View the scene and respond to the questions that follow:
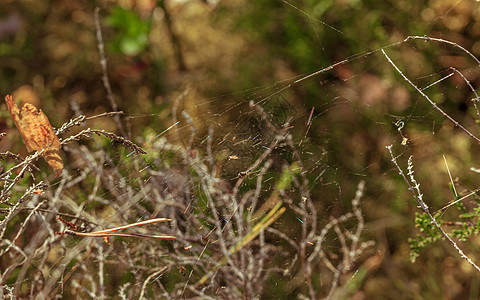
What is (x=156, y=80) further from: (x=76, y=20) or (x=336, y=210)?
(x=336, y=210)

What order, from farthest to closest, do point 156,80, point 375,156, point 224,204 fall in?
point 156,80 → point 375,156 → point 224,204

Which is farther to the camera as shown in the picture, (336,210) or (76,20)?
(76,20)

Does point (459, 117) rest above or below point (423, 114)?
below

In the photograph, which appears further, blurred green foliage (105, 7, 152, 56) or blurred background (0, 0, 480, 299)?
blurred green foliage (105, 7, 152, 56)

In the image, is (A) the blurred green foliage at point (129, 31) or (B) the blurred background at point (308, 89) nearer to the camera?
(B) the blurred background at point (308, 89)

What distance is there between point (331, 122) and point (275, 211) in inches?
9.9

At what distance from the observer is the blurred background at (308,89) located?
0.85 metres

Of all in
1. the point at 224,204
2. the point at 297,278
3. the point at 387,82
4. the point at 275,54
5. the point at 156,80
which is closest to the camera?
the point at 224,204

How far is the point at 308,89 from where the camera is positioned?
93cm

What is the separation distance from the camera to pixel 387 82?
134cm

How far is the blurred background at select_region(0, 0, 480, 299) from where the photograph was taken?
2.79ft

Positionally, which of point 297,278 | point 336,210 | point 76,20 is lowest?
point 297,278

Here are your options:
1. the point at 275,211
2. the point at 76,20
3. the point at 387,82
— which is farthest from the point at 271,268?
the point at 76,20

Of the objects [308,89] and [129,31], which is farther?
[129,31]
